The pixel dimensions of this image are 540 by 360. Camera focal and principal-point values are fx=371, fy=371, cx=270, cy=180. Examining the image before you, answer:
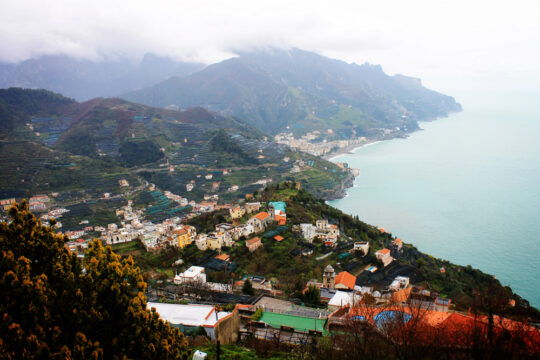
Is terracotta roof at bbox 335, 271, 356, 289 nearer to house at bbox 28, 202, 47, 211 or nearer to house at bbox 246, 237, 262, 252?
house at bbox 246, 237, 262, 252

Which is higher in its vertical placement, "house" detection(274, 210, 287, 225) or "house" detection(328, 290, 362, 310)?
"house" detection(274, 210, 287, 225)

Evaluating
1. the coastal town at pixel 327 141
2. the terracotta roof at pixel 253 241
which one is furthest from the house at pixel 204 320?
the coastal town at pixel 327 141

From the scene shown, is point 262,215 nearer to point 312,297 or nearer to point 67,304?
point 312,297

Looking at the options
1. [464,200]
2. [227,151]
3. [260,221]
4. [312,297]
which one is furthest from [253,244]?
[227,151]

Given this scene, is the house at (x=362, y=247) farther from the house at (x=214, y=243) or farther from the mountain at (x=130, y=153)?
the mountain at (x=130, y=153)

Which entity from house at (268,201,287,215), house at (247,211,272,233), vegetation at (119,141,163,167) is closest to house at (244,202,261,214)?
house at (268,201,287,215)
